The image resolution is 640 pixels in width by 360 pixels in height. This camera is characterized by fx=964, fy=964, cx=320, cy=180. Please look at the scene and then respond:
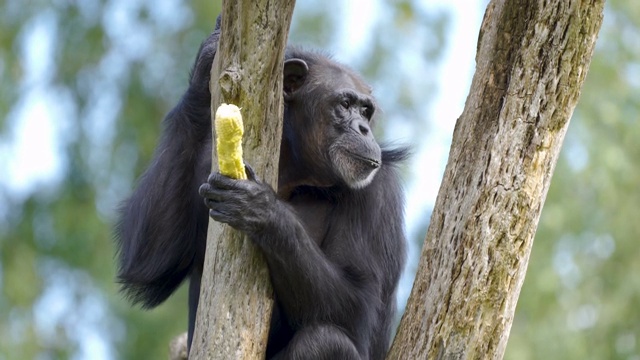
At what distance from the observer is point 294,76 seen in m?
6.39

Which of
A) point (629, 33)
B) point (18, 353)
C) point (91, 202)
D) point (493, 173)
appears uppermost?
point (629, 33)

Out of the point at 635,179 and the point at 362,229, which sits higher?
the point at 635,179

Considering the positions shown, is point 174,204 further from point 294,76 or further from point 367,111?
point 367,111

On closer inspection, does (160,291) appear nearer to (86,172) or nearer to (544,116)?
(544,116)

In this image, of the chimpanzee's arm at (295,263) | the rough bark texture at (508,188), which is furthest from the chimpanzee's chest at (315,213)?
the rough bark texture at (508,188)

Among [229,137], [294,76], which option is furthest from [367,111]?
[229,137]

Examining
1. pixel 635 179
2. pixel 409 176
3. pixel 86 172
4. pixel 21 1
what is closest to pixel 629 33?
pixel 635 179

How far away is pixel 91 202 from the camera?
15.9 metres

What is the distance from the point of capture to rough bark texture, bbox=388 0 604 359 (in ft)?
16.0

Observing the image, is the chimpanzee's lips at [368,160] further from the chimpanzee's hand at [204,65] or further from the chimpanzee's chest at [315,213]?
the chimpanzee's hand at [204,65]

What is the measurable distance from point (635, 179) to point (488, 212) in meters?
10.2

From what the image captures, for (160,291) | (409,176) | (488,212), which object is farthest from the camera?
(409,176)

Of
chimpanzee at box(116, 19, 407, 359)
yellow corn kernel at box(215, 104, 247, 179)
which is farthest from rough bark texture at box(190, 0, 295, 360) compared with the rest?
chimpanzee at box(116, 19, 407, 359)

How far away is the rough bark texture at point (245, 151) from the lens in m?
4.75
